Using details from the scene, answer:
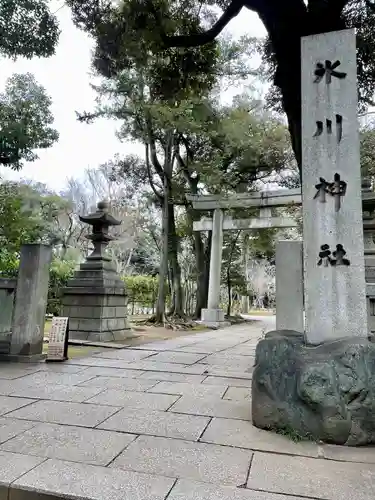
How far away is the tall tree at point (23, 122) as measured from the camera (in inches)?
370

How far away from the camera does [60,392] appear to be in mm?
3541

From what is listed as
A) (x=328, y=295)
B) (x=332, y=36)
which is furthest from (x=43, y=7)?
(x=328, y=295)

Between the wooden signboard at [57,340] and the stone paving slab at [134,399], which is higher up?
the wooden signboard at [57,340]

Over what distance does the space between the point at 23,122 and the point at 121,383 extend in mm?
8226

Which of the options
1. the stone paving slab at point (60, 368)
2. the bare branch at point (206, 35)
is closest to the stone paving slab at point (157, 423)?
the stone paving slab at point (60, 368)

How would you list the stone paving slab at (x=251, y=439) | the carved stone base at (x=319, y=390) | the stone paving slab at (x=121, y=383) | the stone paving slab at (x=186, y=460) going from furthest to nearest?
the stone paving slab at (x=121, y=383) < the carved stone base at (x=319, y=390) < the stone paving slab at (x=251, y=439) < the stone paving slab at (x=186, y=460)

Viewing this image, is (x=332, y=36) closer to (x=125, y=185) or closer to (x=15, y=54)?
(x=15, y=54)

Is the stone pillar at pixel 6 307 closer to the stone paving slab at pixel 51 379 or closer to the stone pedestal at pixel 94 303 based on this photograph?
the stone paving slab at pixel 51 379

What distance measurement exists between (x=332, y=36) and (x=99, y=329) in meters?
6.29

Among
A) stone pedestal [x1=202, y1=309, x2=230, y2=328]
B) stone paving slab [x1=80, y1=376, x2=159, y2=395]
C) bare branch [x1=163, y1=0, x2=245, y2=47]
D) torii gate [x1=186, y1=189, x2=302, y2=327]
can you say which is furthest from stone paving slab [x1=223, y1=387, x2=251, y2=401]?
stone pedestal [x1=202, y1=309, x2=230, y2=328]

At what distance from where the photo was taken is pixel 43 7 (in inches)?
244

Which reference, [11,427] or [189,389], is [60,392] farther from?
[189,389]

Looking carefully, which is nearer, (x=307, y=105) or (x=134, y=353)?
(x=307, y=105)

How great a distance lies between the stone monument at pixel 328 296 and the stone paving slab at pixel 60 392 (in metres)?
1.64
